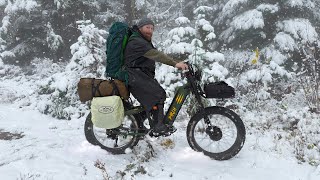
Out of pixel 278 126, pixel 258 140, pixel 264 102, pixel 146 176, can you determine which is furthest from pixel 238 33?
pixel 146 176

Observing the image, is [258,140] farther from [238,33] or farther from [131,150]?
[238,33]

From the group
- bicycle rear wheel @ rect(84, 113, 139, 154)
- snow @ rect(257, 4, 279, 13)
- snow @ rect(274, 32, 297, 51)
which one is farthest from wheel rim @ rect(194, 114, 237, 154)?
snow @ rect(257, 4, 279, 13)

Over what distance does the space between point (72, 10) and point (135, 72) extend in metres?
11.1

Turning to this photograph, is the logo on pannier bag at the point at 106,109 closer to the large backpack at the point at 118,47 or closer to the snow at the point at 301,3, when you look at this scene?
the large backpack at the point at 118,47

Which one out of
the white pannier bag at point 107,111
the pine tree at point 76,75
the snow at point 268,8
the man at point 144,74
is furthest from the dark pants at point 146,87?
the snow at point 268,8

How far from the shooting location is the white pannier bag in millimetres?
5566

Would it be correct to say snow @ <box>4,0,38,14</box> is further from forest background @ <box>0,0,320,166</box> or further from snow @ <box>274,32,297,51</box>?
snow @ <box>274,32,297,51</box>

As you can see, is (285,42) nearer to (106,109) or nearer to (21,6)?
(106,109)

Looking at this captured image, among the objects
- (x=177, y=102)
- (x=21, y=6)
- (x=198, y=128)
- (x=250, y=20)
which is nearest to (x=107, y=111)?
(x=177, y=102)

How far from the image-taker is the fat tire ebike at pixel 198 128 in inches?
218

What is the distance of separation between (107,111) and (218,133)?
1.84m

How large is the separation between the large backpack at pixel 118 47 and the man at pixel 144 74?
118 mm

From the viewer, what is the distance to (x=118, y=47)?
18.4ft

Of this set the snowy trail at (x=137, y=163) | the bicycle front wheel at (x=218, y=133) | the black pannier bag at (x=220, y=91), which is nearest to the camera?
the snowy trail at (x=137, y=163)
